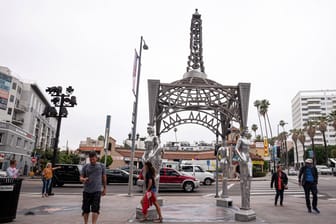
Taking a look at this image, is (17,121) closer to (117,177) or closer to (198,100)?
(117,177)

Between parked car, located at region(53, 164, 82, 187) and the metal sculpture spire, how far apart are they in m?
13.7

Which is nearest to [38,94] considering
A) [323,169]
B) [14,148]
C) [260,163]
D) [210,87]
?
[14,148]

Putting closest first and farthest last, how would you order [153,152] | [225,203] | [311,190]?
[153,152]
[311,190]
[225,203]

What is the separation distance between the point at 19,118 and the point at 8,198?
168 ft

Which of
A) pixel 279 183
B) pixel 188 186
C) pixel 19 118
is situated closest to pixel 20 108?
pixel 19 118

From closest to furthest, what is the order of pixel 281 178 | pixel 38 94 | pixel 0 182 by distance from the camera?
pixel 0 182
pixel 281 178
pixel 38 94

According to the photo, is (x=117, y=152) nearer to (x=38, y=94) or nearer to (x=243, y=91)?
(x=38, y=94)

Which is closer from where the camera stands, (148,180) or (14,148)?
(148,180)

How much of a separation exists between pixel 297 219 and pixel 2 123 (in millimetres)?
37326

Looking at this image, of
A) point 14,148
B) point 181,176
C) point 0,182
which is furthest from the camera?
point 14,148

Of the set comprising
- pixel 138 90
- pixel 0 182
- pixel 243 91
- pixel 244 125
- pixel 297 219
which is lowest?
pixel 297 219

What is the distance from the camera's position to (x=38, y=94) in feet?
188

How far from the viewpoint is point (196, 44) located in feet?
37.3

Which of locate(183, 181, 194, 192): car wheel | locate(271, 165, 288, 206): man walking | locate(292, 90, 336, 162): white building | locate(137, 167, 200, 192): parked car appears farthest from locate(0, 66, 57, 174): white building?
locate(292, 90, 336, 162): white building
